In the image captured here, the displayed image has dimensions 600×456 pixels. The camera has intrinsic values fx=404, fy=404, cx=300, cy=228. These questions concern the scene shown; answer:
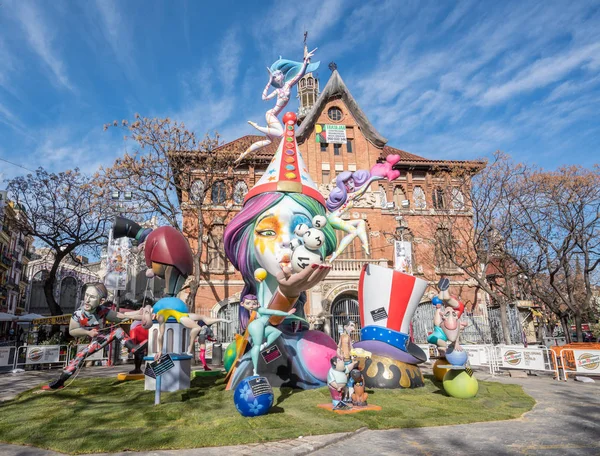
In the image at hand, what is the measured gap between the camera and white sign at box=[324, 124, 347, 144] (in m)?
23.7

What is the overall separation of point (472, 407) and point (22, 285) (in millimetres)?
44910

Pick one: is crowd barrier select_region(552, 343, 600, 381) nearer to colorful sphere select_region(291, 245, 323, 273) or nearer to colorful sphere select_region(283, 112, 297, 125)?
colorful sphere select_region(291, 245, 323, 273)

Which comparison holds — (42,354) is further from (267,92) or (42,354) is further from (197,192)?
(267,92)

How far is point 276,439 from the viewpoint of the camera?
4570 mm

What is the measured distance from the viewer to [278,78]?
376 inches

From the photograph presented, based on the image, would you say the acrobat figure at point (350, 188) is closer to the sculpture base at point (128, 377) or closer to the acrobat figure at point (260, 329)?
the acrobat figure at point (260, 329)

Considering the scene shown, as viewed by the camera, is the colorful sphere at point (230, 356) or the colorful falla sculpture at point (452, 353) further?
the colorful sphere at point (230, 356)

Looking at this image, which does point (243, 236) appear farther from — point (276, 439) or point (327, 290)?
point (327, 290)

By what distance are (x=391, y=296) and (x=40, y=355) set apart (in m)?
12.6

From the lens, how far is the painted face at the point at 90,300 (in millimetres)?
8836

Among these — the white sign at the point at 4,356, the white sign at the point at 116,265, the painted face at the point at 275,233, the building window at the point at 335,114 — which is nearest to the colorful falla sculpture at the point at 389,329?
the painted face at the point at 275,233

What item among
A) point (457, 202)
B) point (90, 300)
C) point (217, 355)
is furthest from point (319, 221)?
point (457, 202)

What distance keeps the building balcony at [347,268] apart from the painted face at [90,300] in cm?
1300

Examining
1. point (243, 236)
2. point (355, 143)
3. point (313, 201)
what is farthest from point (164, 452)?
point (355, 143)
